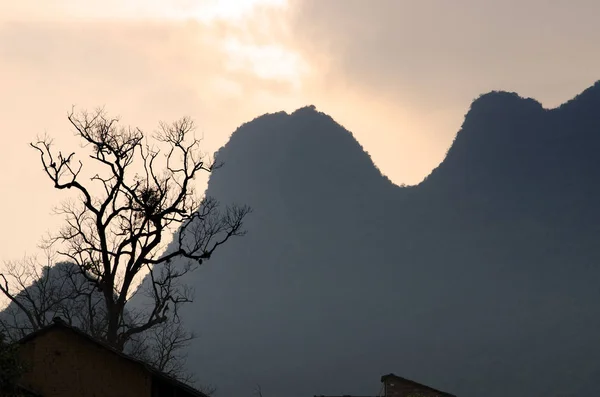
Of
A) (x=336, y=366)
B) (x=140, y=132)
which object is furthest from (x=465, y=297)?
(x=140, y=132)

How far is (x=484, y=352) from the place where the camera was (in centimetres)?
15775

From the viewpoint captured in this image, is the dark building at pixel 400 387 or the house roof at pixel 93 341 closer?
the house roof at pixel 93 341

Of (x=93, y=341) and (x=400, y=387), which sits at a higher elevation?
(x=400, y=387)

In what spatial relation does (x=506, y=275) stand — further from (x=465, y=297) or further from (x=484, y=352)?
(x=484, y=352)

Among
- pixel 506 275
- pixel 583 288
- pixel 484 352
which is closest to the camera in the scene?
pixel 484 352

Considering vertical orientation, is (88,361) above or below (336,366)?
below

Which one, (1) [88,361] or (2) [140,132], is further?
(2) [140,132]

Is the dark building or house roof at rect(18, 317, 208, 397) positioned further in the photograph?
the dark building

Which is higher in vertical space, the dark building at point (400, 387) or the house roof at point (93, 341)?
the dark building at point (400, 387)

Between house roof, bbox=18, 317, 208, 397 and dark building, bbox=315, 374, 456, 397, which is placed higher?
dark building, bbox=315, 374, 456, 397

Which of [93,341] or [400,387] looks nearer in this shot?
[93,341]

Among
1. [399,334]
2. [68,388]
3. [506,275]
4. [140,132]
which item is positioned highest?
[506,275]

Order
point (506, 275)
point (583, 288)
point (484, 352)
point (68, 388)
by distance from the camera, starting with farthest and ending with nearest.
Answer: point (506, 275) → point (583, 288) → point (484, 352) → point (68, 388)

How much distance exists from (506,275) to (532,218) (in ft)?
64.6
